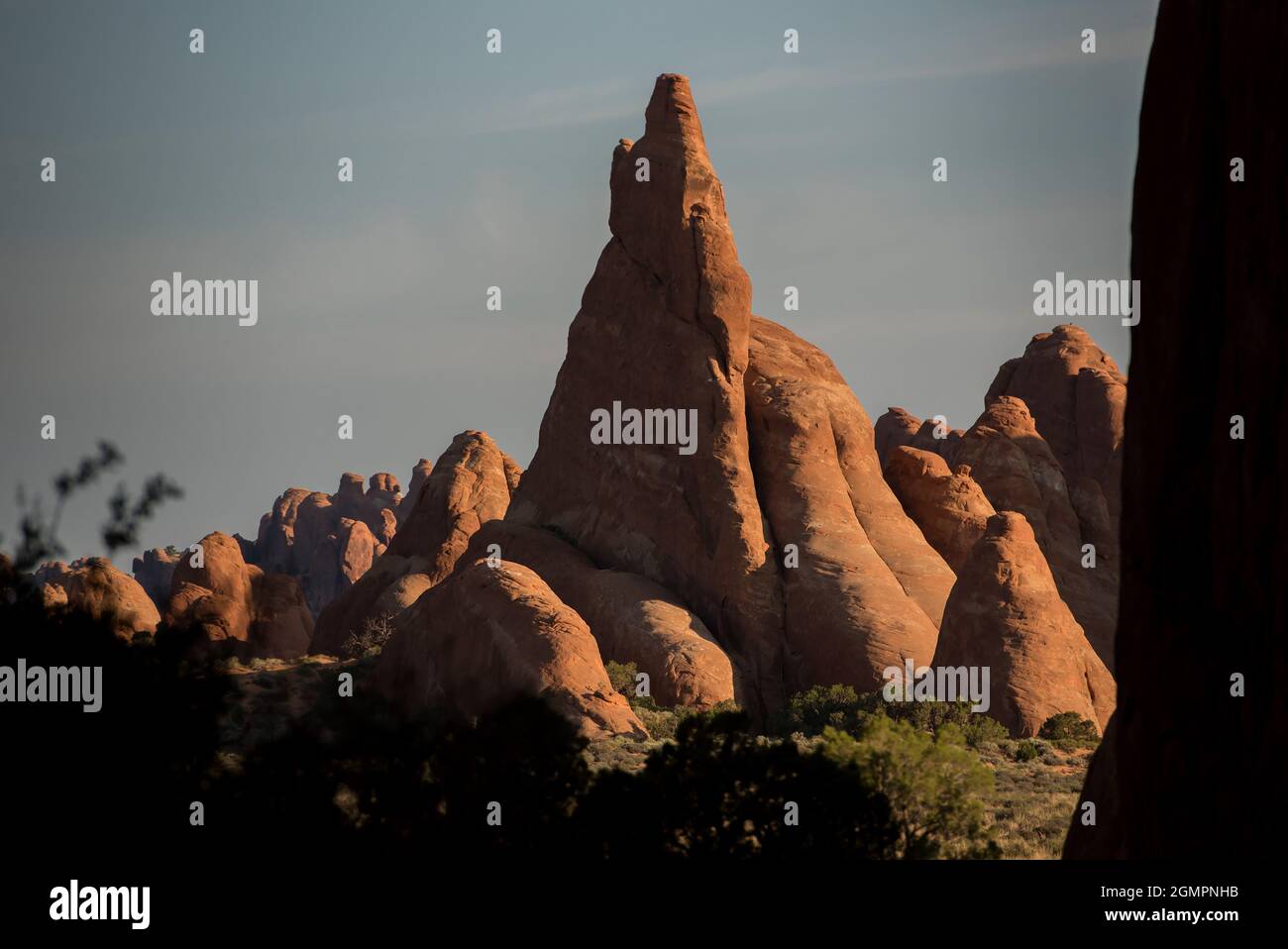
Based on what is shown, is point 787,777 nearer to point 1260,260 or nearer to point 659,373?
point 1260,260

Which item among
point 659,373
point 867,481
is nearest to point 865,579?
point 867,481

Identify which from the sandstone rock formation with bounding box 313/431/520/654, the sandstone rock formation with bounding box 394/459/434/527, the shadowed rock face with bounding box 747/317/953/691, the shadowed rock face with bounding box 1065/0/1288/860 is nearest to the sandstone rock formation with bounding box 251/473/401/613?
the sandstone rock formation with bounding box 394/459/434/527

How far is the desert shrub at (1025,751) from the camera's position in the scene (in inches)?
1590

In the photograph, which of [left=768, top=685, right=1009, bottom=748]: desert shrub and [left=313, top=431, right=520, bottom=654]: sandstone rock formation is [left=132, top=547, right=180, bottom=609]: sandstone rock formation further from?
[left=768, top=685, right=1009, bottom=748]: desert shrub

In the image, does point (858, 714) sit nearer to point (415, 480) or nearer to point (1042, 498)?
point (1042, 498)

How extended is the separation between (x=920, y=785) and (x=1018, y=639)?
82.3 ft

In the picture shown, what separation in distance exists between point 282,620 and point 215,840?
1891 inches

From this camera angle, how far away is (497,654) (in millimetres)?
41625

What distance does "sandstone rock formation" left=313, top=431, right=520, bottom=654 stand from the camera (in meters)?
60.7

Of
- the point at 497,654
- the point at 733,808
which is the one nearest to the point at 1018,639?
the point at 497,654

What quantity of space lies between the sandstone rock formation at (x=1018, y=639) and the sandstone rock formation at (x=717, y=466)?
10.9 feet

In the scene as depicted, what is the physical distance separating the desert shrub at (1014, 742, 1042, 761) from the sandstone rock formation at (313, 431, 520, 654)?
2614 centimetres
